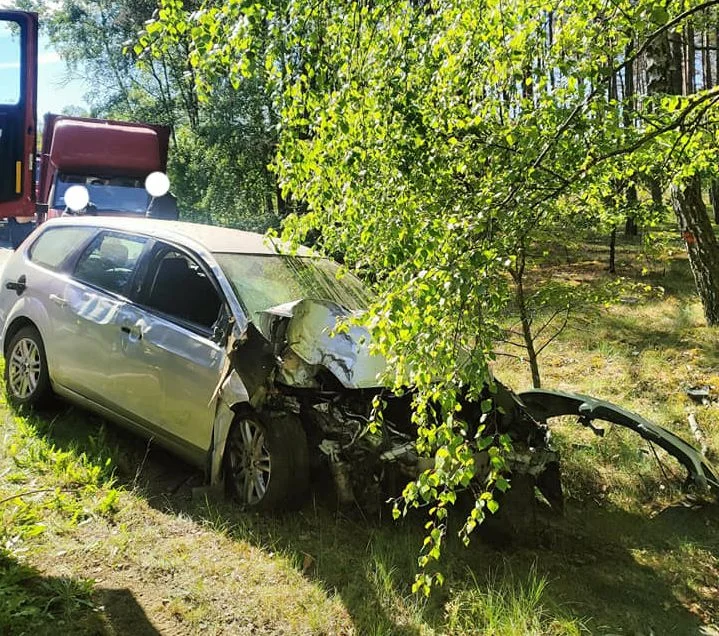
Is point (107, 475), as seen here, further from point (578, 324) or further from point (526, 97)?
point (578, 324)

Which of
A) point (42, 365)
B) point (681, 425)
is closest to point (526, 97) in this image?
point (681, 425)

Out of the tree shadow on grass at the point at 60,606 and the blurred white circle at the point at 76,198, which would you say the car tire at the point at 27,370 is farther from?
the blurred white circle at the point at 76,198

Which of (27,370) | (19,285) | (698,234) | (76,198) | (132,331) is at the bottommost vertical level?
(27,370)

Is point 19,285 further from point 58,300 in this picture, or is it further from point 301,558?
point 301,558

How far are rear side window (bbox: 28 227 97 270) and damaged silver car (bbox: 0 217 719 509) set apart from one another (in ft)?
0.21

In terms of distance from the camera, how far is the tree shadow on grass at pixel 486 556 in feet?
10.1

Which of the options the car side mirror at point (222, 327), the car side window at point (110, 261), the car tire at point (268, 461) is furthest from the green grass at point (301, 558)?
the car side window at point (110, 261)

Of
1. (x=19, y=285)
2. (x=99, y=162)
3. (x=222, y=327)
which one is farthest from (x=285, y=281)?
(x=99, y=162)

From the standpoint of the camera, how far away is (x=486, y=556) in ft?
11.7

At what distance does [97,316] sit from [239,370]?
160 cm

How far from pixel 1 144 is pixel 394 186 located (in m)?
3.85

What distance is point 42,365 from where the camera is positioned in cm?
504

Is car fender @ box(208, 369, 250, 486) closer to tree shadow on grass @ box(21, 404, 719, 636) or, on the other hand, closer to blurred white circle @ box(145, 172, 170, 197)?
tree shadow on grass @ box(21, 404, 719, 636)

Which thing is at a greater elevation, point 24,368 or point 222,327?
point 222,327
